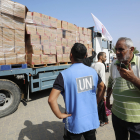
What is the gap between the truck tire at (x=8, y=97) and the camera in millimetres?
3635

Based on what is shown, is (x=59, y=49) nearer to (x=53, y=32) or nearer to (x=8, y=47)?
(x=53, y=32)

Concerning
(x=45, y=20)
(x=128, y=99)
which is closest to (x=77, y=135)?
(x=128, y=99)

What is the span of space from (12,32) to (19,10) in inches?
29.1

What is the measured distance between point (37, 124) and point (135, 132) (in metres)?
2.63

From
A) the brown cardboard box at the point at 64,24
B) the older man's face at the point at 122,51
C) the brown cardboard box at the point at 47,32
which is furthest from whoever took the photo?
the brown cardboard box at the point at 64,24

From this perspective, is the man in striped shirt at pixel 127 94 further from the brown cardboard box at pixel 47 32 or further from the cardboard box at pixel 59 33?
the cardboard box at pixel 59 33

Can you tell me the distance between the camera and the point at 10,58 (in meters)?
3.67

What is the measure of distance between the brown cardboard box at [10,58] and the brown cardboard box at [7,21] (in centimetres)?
83

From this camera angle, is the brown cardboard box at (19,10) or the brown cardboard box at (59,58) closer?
the brown cardboard box at (19,10)

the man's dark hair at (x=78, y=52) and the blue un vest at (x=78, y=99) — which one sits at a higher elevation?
the man's dark hair at (x=78, y=52)

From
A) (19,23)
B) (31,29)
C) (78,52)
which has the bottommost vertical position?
(78,52)

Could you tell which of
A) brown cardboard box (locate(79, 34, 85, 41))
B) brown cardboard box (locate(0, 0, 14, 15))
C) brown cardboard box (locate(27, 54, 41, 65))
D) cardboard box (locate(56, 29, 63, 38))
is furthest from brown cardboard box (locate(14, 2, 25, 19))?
brown cardboard box (locate(79, 34, 85, 41))

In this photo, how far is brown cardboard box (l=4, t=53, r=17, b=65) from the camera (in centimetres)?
361

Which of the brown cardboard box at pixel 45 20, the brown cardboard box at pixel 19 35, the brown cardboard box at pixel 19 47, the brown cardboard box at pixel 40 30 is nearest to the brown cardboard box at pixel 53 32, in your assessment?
the brown cardboard box at pixel 45 20
